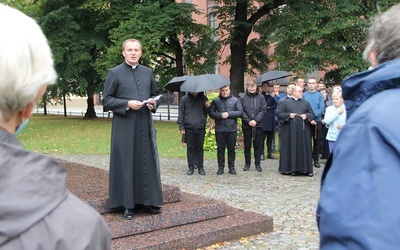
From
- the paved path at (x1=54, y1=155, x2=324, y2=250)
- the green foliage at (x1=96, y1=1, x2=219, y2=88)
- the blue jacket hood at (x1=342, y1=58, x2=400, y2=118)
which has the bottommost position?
the paved path at (x1=54, y1=155, x2=324, y2=250)

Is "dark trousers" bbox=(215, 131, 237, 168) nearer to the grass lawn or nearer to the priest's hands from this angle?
the grass lawn

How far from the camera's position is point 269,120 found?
500 inches

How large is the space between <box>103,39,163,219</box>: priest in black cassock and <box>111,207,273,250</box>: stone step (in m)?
0.38

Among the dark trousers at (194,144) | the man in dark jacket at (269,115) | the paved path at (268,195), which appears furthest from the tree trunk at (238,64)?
the dark trousers at (194,144)

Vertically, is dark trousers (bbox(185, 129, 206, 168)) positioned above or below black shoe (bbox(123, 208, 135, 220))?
above

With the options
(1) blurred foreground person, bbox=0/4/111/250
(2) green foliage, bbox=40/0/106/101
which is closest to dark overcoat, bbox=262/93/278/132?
(1) blurred foreground person, bbox=0/4/111/250

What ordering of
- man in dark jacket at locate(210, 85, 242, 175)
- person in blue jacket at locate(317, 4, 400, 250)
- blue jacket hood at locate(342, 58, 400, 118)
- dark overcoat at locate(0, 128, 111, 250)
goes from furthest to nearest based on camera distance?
1. man in dark jacket at locate(210, 85, 242, 175)
2. blue jacket hood at locate(342, 58, 400, 118)
3. person in blue jacket at locate(317, 4, 400, 250)
4. dark overcoat at locate(0, 128, 111, 250)

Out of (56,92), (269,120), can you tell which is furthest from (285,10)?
(56,92)

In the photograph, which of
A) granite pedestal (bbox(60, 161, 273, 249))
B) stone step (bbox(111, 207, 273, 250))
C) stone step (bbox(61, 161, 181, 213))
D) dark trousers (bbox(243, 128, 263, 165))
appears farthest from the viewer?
dark trousers (bbox(243, 128, 263, 165))

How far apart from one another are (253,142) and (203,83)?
213 cm

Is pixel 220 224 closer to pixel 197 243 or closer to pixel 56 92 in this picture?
pixel 197 243

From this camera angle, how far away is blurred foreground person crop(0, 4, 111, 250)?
1.35 m

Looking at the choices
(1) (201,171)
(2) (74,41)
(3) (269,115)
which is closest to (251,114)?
(3) (269,115)

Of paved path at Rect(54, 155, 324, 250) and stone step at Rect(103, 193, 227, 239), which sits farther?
paved path at Rect(54, 155, 324, 250)
